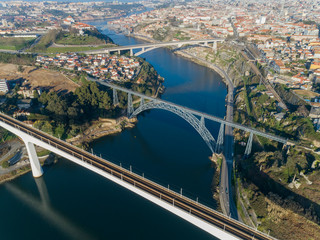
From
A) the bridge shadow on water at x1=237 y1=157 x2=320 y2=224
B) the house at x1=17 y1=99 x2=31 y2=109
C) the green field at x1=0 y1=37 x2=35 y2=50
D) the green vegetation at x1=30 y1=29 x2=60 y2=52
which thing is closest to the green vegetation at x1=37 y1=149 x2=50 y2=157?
the house at x1=17 y1=99 x2=31 y2=109

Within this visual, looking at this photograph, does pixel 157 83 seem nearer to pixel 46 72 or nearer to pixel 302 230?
pixel 46 72

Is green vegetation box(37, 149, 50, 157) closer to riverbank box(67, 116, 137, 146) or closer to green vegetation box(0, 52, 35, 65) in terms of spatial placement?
riverbank box(67, 116, 137, 146)

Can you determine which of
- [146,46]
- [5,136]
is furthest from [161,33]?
[5,136]

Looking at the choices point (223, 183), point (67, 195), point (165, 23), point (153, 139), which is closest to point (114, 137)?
point (153, 139)

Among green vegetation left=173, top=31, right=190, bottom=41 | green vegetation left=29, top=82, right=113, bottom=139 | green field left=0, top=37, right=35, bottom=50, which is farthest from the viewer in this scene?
green vegetation left=173, top=31, right=190, bottom=41

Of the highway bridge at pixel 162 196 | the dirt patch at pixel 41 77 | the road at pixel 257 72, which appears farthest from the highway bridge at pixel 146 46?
the highway bridge at pixel 162 196

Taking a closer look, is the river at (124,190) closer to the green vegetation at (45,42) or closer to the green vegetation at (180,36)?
the green vegetation at (45,42)
